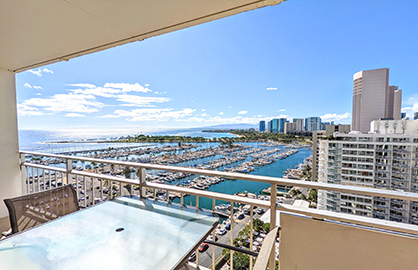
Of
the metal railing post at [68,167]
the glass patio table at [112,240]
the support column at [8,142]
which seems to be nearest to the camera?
the glass patio table at [112,240]

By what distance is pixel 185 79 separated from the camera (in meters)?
18.2

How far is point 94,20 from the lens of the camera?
5.06 feet

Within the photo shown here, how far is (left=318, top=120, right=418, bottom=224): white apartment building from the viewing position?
4.05 metres

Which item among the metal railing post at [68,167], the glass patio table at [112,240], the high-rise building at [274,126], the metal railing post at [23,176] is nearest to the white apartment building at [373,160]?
the high-rise building at [274,126]

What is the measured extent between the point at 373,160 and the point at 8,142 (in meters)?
8.20

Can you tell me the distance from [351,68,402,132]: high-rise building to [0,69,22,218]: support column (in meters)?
8.96

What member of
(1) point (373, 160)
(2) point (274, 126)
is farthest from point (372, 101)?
(2) point (274, 126)

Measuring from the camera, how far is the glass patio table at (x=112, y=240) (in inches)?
37.4

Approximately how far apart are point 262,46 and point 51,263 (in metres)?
17.0

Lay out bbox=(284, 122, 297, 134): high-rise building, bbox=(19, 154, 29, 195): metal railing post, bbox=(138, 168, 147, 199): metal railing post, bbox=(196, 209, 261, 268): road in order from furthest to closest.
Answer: bbox=(284, 122, 297, 134): high-rise building < bbox=(19, 154, 29, 195): metal railing post < bbox=(138, 168, 147, 199): metal railing post < bbox=(196, 209, 261, 268): road

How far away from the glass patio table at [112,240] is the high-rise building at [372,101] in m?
6.99

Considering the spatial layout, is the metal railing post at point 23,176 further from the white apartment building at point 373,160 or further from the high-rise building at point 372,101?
the high-rise building at point 372,101

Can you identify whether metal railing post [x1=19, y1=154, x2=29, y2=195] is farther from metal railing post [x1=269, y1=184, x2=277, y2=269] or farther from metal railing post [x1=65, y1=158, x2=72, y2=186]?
metal railing post [x1=269, y1=184, x2=277, y2=269]

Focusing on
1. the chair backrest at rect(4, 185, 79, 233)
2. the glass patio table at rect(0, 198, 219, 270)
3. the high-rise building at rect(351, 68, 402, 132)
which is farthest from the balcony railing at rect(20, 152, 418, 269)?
the high-rise building at rect(351, 68, 402, 132)
